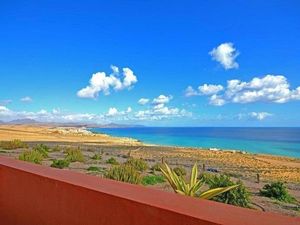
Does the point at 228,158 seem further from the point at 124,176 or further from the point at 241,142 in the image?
the point at 241,142

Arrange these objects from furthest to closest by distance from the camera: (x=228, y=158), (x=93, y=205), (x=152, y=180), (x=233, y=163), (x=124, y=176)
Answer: (x=228, y=158)
(x=233, y=163)
(x=152, y=180)
(x=124, y=176)
(x=93, y=205)

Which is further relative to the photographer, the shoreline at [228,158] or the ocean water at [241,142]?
the ocean water at [241,142]

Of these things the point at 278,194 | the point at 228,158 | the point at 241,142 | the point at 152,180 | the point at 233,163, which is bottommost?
the point at 278,194

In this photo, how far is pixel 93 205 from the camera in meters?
2.00

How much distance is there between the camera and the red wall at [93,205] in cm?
149

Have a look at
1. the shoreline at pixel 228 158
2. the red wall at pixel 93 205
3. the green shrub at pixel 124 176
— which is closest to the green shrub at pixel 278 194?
the green shrub at pixel 124 176

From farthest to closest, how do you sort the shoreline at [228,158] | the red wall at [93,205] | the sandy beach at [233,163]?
the shoreline at [228,158] → the sandy beach at [233,163] → the red wall at [93,205]

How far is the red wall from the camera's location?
1488 mm

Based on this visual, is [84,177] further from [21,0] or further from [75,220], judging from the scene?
[21,0]

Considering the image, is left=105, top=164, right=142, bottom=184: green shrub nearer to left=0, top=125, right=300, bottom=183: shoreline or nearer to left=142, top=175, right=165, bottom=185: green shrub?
left=142, top=175, right=165, bottom=185: green shrub

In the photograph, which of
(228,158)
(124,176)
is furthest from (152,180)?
(228,158)

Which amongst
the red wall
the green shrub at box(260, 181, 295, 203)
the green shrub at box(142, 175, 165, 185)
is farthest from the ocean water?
the red wall

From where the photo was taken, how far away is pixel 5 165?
2.79 m

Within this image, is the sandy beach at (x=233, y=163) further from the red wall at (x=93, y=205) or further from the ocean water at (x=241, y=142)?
the ocean water at (x=241, y=142)
